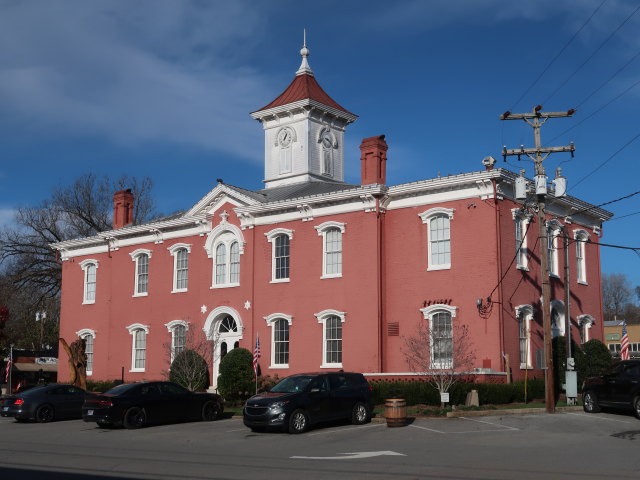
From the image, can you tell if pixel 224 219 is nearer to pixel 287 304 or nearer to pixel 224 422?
pixel 287 304

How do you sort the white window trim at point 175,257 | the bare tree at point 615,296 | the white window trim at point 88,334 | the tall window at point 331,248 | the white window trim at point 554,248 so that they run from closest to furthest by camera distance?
the tall window at point 331,248, the white window trim at point 554,248, the white window trim at point 175,257, the white window trim at point 88,334, the bare tree at point 615,296

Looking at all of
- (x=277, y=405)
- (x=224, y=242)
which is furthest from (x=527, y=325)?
(x=224, y=242)

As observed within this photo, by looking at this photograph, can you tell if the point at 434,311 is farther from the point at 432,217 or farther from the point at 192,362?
the point at 192,362

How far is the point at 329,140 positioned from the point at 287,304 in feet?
35.0

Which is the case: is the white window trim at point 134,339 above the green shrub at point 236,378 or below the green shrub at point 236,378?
above

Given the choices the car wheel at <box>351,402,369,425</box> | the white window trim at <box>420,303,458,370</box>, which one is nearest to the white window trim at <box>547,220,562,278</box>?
the white window trim at <box>420,303,458,370</box>

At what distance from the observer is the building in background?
28.5 m

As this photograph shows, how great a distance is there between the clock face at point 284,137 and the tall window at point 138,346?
11460 millimetres

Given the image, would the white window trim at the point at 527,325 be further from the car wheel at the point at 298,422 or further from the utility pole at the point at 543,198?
the car wheel at the point at 298,422

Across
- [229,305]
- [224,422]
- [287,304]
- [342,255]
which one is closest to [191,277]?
[229,305]

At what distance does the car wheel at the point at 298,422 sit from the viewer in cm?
1992

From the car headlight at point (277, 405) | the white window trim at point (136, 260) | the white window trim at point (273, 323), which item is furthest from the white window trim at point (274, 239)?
the car headlight at point (277, 405)

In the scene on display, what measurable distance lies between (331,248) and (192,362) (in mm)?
7604

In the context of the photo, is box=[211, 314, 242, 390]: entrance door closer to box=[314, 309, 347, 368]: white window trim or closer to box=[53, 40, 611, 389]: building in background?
box=[53, 40, 611, 389]: building in background
